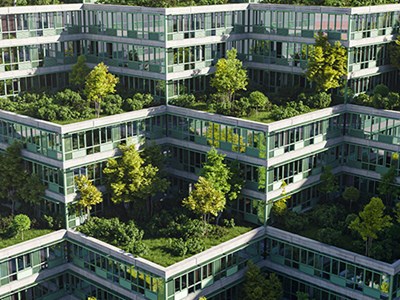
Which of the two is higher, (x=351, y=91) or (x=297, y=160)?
(x=351, y=91)

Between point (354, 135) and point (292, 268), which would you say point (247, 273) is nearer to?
point (292, 268)

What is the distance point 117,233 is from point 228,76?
59.7ft

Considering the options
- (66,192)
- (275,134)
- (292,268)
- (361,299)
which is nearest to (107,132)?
(66,192)

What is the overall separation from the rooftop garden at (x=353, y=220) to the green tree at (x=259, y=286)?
4804 mm

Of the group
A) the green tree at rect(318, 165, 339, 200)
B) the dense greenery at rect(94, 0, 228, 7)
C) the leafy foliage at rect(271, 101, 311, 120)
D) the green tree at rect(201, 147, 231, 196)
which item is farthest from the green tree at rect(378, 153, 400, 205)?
the dense greenery at rect(94, 0, 228, 7)

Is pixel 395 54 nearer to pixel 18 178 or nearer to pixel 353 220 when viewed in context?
pixel 353 220

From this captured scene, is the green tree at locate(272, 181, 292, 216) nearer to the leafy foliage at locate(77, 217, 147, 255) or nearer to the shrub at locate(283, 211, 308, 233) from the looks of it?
the shrub at locate(283, 211, 308, 233)

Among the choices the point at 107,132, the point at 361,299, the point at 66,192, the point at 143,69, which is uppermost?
the point at 143,69

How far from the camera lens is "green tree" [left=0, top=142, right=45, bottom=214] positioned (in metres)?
59.2

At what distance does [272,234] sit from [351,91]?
1658 cm

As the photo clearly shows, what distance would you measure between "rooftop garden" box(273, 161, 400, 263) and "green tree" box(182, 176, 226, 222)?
6027 mm

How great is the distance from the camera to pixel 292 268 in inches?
Result: 2256

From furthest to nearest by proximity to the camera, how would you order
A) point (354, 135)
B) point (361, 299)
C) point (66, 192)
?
point (354, 135) < point (66, 192) < point (361, 299)

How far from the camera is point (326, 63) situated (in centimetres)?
6197
